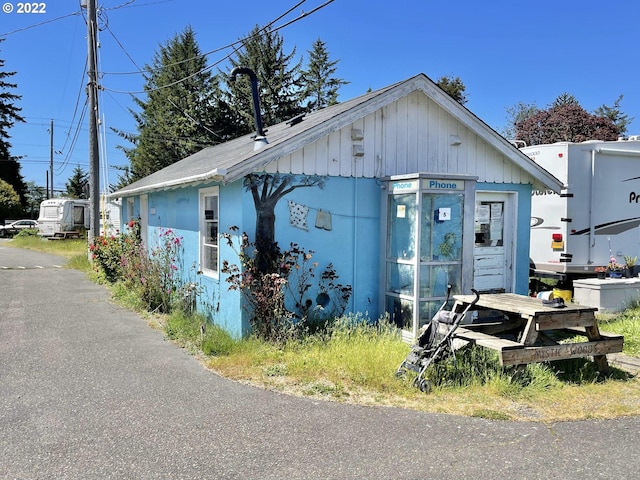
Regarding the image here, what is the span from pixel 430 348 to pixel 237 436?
2.26 metres

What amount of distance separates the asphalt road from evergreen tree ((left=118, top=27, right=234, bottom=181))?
2512cm

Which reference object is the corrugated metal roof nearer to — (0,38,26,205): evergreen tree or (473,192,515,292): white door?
(473,192,515,292): white door

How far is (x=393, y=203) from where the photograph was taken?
7.93 meters

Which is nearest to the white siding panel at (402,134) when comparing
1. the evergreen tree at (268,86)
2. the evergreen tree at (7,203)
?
the evergreen tree at (268,86)

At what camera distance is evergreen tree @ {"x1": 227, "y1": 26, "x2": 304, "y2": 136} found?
2958 centimetres

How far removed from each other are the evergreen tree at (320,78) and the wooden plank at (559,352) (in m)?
27.5

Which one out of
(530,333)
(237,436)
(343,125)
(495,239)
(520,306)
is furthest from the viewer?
(495,239)

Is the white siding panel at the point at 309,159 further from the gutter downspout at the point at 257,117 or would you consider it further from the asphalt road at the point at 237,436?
the asphalt road at the point at 237,436

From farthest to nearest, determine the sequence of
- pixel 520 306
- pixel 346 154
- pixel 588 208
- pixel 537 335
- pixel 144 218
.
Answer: pixel 144 218 → pixel 588 208 → pixel 346 154 → pixel 520 306 → pixel 537 335

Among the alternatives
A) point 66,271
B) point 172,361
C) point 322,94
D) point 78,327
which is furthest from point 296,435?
point 322,94

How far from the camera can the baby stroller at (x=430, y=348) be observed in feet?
17.9

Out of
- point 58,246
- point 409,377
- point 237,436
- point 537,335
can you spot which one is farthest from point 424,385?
point 58,246

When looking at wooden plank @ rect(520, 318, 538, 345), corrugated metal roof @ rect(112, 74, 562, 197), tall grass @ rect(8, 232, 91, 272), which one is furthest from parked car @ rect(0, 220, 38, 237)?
wooden plank @ rect(520, 318, 538, 345)

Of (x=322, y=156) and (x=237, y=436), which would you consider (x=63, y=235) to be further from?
(x=237, y=436)
